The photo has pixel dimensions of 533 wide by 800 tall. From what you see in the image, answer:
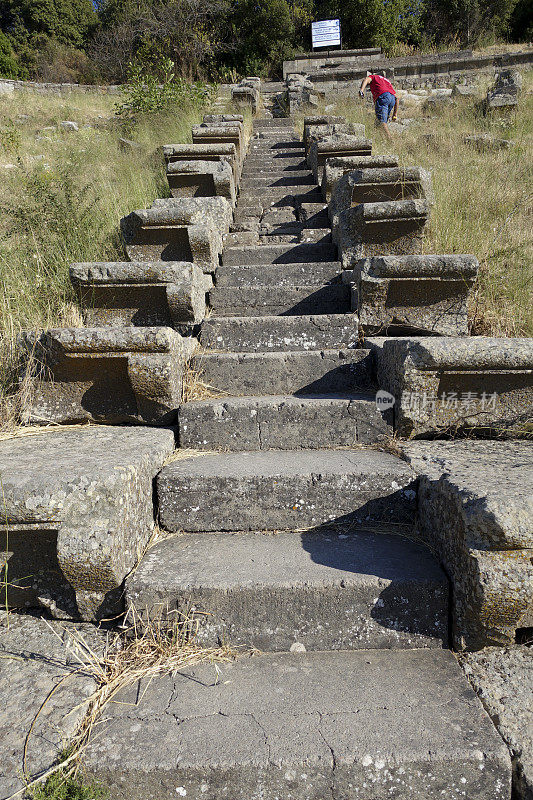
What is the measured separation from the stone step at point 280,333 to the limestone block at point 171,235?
0.86 meters

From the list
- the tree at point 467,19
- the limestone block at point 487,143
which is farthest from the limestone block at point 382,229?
the tree at point 467,19

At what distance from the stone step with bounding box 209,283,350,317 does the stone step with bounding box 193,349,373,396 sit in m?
0.83

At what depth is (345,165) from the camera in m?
4.87

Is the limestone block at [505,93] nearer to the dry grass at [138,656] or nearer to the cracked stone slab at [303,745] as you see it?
the cracked stone slab at [303,745]

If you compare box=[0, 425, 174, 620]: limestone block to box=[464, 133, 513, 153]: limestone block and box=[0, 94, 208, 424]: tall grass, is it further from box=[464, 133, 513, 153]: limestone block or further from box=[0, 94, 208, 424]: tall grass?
box=[464, 133, 513, 153]: limestone block

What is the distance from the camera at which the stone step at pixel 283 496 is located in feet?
6.31

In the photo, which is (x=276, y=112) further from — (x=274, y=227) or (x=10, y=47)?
(x=10, y=47)

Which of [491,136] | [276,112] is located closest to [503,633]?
[491,136]

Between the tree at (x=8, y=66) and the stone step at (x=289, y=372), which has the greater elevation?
the tree at (x=8, y=66)

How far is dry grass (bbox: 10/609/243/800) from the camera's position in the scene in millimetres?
1387

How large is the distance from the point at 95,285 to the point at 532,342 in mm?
2483

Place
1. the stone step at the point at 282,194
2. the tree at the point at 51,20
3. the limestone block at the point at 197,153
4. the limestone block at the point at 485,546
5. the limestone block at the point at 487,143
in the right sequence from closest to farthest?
the limestone block at the point at 485,546, the limestone block at the point at 197,153, the stone step at the point at 282,194, the limestone block at the point at 487,143, the tree at the point at 51,20

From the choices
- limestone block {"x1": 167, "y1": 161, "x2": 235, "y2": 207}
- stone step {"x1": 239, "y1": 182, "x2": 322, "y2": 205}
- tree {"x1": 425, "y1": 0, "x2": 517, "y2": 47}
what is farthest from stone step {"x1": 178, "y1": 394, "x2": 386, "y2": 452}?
tree {"x1": 425, "y1": 0, "x2": 517, "y2": 47}

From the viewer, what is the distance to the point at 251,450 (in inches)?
92.3
